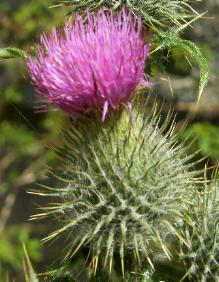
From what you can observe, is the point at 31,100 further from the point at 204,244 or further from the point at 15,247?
the point at 204,244

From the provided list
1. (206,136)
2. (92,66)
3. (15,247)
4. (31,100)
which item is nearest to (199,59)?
(92,66)

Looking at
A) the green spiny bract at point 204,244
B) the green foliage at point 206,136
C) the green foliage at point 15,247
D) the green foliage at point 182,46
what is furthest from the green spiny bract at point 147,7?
the green foliage at point 15,247

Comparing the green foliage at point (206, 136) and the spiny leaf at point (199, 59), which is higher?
the spiny leaf at point (199, 59)

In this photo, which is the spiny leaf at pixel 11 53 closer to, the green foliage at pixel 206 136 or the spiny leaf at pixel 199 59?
the spiny leaf at pixel 199 59

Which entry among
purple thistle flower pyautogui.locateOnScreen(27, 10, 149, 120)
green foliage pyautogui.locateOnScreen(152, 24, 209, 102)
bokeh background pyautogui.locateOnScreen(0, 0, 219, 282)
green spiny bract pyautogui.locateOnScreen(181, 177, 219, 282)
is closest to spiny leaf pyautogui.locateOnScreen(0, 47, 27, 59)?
purple thistle flower pyautogui.locateOnScreen(27, 10, 149, 120)

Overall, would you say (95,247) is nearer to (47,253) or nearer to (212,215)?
(212,215)

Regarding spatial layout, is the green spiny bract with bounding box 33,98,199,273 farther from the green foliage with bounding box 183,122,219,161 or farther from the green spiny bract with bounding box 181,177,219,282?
the green foliage with bounding box 183,122,219,161

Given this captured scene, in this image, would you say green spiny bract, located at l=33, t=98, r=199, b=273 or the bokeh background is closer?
green spiny bract, located at l=33, t=98, r=199, b=273
